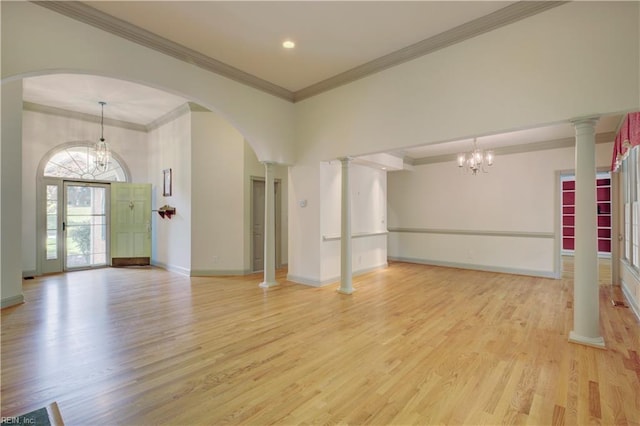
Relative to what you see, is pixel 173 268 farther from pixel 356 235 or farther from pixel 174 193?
pixel 356 235

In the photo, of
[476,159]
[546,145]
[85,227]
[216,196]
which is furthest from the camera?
[85,227]

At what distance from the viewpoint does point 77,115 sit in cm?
694

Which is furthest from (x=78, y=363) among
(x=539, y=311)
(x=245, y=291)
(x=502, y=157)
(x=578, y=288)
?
(x=502, y=157)

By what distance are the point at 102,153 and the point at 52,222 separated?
77.6 inches

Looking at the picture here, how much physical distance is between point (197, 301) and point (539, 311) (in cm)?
501

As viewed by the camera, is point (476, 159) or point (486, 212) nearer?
point (476, 159)

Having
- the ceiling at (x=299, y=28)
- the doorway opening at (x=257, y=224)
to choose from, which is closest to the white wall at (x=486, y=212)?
the ceiling at (x=299, y=28)

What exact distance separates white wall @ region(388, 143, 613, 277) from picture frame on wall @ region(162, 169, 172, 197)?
604 cm

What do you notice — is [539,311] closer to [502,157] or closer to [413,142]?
[413,142]

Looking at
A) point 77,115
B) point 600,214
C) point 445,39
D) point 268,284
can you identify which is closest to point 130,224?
point 77,115

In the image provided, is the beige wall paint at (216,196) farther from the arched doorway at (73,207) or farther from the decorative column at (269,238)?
the arched doorway at (73,207)

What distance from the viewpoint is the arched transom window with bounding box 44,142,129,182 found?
22.2 ft

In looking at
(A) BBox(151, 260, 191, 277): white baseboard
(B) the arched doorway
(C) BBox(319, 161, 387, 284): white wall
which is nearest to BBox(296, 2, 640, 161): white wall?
(C) BBox(319, 161, 387, 284): white wall

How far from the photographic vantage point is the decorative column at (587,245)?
3.00 metres
